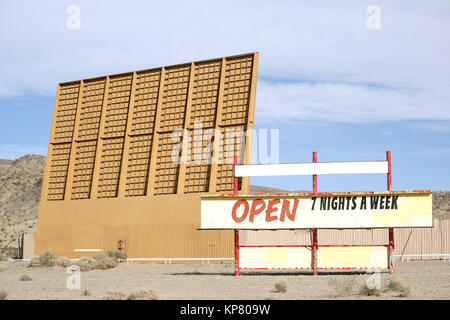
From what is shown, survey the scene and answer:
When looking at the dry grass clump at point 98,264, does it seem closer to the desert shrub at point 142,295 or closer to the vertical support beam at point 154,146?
the vertical support beam at point 154,146

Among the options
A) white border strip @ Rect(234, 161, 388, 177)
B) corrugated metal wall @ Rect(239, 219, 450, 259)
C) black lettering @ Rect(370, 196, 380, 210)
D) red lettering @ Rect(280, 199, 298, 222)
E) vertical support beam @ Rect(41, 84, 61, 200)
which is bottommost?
corrugated metal wall @ Rect(239, 219, 450, 259)

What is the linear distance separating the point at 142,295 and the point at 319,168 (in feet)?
37.9

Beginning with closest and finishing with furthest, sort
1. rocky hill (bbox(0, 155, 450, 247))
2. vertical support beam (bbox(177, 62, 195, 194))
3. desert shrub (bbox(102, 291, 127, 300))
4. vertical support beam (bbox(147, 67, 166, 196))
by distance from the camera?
desert shrub (bbox(102, 291, 127, 300)), vertical support beam (bbox(177, 62, 195, 194)), vertical support beam (bbox(147, 67, 166, 196)), rocky hill (bbox(0, 155, 450, 247))

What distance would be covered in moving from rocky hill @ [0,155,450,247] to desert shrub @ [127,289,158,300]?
249ft

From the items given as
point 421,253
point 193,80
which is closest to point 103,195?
point 193,80


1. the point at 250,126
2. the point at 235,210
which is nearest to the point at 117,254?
the point at 250,126

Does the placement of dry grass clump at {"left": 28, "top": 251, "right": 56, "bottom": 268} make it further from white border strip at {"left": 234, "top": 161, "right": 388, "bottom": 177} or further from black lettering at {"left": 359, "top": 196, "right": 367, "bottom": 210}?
black lettering at {"left": 359, "top": 196, "right": 367, "bottom": 210}

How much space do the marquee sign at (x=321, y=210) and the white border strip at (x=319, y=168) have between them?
3.16 feet

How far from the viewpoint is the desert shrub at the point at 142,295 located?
17.4 metres

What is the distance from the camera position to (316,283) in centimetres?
2403

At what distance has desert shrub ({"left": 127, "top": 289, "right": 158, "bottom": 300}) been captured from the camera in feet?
57.0

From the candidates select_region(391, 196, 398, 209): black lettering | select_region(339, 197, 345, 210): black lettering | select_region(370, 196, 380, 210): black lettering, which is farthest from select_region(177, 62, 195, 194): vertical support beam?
select_region(391, 196, 398, 209): black lettering

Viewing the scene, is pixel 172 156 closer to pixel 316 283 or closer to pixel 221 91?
pixel 221 91

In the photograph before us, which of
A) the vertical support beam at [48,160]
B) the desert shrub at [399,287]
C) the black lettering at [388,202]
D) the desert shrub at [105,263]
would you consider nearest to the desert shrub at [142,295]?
the desert shrub at [399,287]
